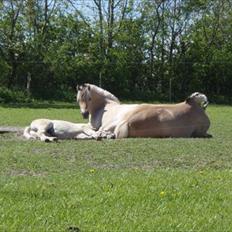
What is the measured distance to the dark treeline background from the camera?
1278 inches

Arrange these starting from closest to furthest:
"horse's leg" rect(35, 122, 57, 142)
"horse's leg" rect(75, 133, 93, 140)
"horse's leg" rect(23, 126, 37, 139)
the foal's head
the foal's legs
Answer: "horse's leg" rect(35, 122, 57, 142), the foal's legs, "horse's leg" rect(23, 126, 37, 139), "horse's leg" rect(75, 133, 93, 140), the foal's head

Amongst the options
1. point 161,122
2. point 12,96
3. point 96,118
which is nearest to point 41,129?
point 96,118

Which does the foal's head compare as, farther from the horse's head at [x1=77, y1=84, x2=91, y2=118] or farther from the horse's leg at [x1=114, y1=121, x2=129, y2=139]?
the horse's leg at [x1=114, y1=121, x2=129, y2=139]

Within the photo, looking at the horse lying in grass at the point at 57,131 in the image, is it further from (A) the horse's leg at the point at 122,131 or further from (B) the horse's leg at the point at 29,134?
(A) the horse's leg at the point at 122,131

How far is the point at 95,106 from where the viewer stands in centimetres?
1336

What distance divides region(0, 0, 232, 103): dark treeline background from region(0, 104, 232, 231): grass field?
72.1 ft

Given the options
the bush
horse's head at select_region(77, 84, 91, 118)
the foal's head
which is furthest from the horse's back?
the bush

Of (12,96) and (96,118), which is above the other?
(96,118)

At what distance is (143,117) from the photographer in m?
12.4

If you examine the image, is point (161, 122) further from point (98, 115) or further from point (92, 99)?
point (92, 99)

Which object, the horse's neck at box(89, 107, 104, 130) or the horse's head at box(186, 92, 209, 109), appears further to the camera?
the horse's head at box(186, 92, 209, 109)

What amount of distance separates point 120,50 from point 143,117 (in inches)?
916

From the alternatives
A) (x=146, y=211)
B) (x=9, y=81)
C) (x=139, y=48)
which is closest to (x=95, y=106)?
(x=146, y=211)

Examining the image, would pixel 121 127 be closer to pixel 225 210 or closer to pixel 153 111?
pixel 153 111
